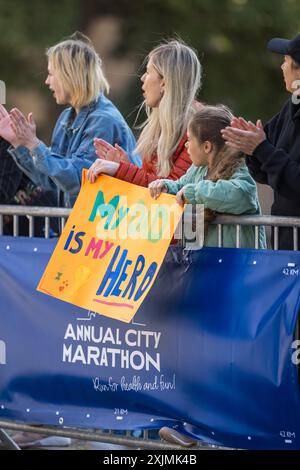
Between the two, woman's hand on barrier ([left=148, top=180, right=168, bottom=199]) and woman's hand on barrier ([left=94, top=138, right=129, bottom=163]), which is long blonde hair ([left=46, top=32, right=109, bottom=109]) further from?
woman's hand on barrier ([left=148, top=180, right=168, bottom=199])

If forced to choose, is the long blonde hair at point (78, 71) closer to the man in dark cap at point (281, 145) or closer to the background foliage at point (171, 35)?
the man in dark cap at point (281, 145)

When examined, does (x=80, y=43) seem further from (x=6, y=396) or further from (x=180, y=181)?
(x=6, y=396)

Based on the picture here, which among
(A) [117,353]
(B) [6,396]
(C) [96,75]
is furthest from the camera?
(C) [96,75]

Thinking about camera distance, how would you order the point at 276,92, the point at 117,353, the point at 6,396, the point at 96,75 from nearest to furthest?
1. the point at 117,353
2. the point at 6,396
3. the point at 96,75
4. the point at 276,92

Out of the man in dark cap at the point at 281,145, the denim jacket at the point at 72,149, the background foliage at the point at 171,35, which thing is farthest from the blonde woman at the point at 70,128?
the background foliage at the point at 171,35

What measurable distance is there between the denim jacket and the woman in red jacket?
0.36 m

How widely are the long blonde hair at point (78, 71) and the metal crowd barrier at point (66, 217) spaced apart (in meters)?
0.93

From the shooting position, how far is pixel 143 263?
24.5ft

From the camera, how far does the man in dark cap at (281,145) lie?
7.07 metres

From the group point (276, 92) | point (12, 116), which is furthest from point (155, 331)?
point (276, 92)

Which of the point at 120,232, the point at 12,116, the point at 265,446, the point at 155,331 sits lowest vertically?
the point at 265,446

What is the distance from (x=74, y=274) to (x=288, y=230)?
3.94 feet

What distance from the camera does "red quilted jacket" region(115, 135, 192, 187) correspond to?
7785 mm

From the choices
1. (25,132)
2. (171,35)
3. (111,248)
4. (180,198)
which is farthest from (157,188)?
(171,35)
